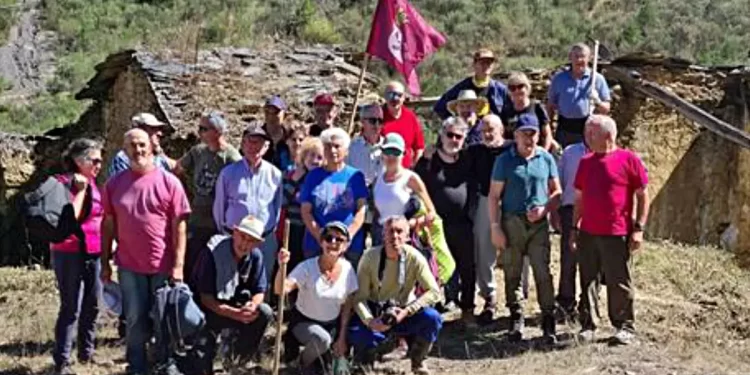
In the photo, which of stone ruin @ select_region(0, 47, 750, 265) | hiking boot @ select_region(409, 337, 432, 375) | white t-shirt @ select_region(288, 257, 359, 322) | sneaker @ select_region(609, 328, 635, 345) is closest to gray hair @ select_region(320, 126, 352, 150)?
white t-shirt @ select_region(288, 257, 359, 322)

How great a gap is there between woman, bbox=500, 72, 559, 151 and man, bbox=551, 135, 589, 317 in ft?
0.77

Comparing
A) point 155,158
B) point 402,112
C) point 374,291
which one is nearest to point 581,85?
point 402,112

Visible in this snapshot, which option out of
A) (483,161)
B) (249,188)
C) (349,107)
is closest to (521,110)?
(483,161)

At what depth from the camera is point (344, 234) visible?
6.74 m

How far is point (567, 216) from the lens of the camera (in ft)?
26.2

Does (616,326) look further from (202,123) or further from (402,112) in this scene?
(202,123)

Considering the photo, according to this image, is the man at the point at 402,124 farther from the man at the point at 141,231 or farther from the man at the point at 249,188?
the man at the point at 141,231

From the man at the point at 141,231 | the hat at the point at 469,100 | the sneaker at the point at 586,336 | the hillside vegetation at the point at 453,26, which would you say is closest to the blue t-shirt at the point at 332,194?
the man at the point at 141,231

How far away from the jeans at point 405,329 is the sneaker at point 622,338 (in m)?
1.52

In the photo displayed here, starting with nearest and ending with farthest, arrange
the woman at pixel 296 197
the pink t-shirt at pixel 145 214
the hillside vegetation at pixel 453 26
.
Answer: the pink t-shirt at pixel 145 214 < the woman at pixel 296 197 < the hillside vegetation at pixel 453 26

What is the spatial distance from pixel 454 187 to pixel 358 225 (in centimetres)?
92

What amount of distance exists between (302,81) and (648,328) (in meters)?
5.25

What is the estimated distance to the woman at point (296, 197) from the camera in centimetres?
744

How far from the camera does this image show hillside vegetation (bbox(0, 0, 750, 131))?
947 inches
